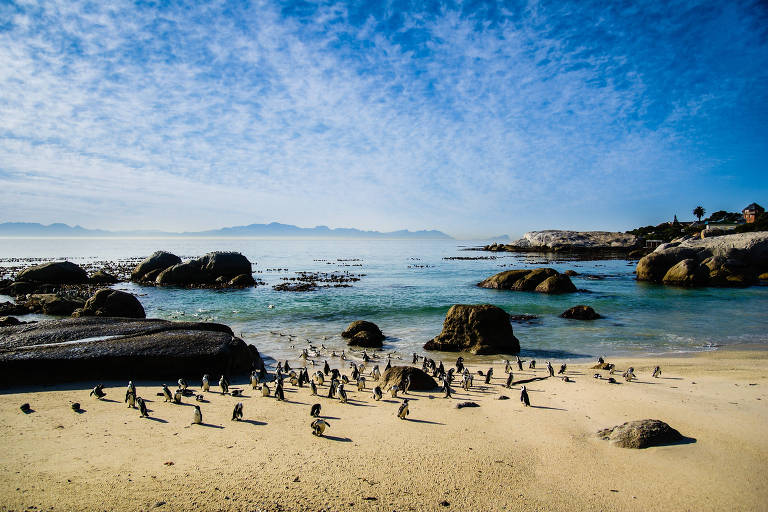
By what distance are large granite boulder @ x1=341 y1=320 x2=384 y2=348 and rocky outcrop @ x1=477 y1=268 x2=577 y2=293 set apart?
2223 centimetres

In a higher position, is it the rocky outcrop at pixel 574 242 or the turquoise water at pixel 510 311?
the rocky outcrop at pixel 574 242

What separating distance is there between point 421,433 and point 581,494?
10.3 ft

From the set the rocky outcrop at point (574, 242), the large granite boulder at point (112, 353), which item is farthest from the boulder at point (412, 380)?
the rocky outcrop at point (574, 242)

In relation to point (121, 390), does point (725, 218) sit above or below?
above

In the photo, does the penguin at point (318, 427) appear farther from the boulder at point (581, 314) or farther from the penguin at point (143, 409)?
the boulder at point (581, 314)

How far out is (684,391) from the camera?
11.3m

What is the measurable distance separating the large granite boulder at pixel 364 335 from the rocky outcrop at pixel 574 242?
112988mm

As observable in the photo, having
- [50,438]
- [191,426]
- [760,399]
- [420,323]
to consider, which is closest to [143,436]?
[191,426]

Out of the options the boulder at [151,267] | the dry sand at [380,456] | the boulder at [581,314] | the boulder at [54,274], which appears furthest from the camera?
the boulder at [151,267]

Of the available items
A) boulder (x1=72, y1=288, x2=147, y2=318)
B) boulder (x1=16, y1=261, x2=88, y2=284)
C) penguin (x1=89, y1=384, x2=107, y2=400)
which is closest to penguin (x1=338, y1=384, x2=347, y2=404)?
penguin (x1=89, y1=384, x2=107, y2=400)

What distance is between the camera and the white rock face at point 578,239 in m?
123

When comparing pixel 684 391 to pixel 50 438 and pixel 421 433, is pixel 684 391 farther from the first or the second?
pixel 50 438

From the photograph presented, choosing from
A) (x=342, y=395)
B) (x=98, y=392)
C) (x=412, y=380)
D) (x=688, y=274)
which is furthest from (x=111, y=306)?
(x=688, y=274)

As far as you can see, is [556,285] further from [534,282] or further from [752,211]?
[752,211]
